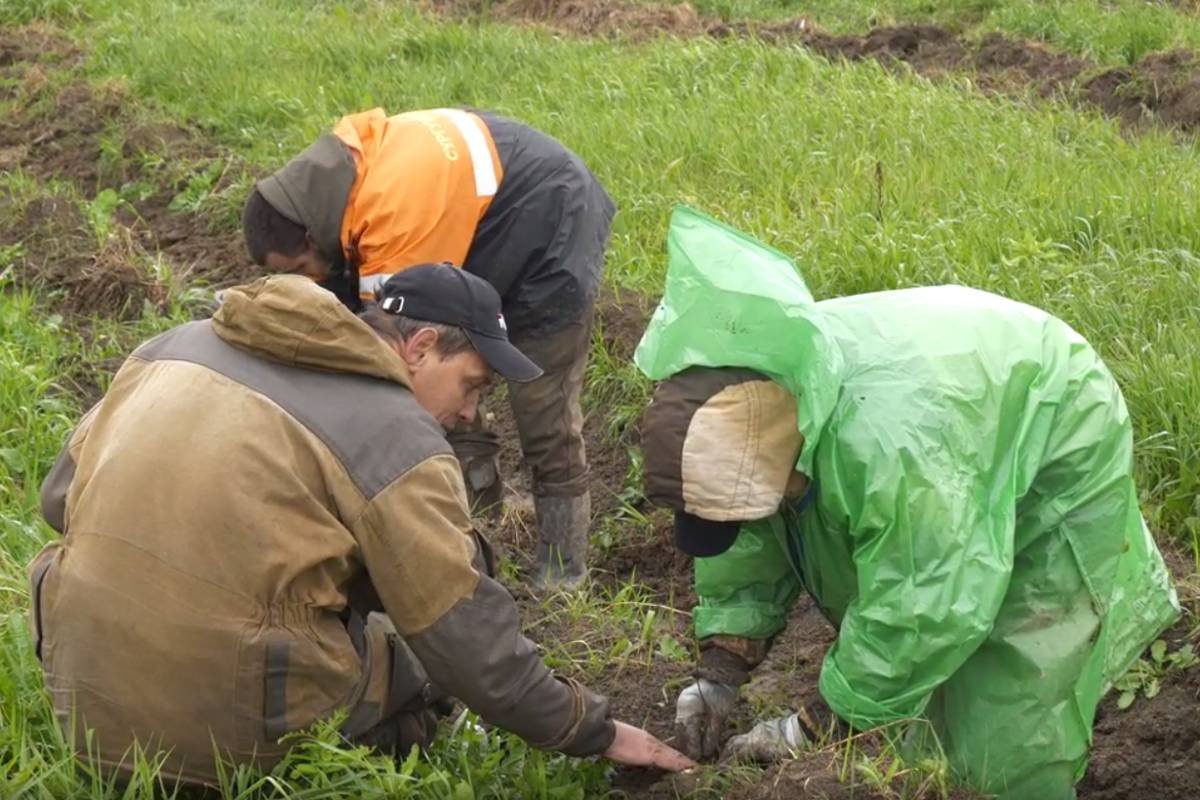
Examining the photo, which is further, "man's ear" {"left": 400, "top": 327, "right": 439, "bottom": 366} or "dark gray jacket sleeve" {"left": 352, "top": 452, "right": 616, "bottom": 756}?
"man's ear" {"left": 400, "top": 327, "right": 439, "bottom": 366}

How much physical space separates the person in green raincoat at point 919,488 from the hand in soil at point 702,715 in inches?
9.1

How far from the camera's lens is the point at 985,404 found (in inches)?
110

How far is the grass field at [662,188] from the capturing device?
3916mm

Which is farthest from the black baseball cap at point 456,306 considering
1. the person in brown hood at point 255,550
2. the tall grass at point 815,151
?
the tall grass at point 815,151

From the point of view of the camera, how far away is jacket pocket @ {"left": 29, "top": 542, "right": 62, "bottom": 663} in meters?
2.84

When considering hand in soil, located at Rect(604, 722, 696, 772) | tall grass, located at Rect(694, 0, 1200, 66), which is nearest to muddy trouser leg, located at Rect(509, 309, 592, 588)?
hand in soil, located at Rect(604, 722, 696, 772)

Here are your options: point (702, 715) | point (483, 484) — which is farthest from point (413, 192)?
point (702, 715)

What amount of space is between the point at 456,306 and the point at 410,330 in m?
0.12

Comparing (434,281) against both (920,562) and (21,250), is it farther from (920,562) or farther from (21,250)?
(21,250)

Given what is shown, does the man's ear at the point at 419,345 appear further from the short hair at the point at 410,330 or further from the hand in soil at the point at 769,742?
the hand in soil at the point at 769,742

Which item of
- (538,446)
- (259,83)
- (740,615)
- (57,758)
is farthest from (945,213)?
(259,83)

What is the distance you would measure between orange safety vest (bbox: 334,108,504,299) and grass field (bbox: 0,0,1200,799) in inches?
45.1

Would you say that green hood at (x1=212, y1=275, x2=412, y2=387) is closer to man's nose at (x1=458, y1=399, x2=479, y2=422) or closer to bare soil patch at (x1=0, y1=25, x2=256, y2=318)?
man's nose at (x1=458, y1=399, x2=479, y2=422)

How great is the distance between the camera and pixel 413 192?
13.7 feet
